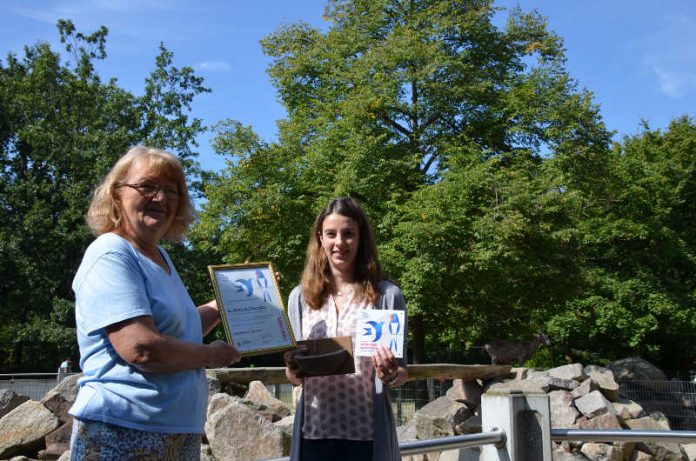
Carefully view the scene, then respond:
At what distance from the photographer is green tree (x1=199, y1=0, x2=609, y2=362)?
1709 centimetres

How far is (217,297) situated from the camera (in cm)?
271

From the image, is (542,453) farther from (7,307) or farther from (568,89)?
(7,307)

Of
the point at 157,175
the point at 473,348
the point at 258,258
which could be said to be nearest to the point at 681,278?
the point at 473,348

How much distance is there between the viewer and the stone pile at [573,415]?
10.7 meters

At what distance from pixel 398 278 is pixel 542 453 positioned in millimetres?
12837

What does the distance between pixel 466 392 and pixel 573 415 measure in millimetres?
1911

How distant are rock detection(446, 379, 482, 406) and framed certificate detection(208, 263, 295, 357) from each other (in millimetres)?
10306

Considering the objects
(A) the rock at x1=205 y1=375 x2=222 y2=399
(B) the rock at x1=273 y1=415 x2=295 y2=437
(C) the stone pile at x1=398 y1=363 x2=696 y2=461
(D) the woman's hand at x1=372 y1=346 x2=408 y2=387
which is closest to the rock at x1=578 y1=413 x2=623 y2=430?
(C) the stone pile at x1=398 y1=363 x2=696 y2=461

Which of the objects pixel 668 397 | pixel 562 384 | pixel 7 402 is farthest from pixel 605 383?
pixel 7 402

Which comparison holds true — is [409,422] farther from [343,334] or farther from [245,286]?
[245,286]

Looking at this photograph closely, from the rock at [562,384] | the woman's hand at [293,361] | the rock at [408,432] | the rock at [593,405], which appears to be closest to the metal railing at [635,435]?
the woman's hand at [293,361]

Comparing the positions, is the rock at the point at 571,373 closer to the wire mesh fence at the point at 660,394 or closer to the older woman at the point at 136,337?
the wire mesh fence at the point at 660,394

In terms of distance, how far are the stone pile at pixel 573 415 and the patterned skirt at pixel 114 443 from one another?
25.0 ft

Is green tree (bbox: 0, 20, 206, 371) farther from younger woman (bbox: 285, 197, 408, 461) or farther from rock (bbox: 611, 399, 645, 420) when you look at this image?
younger woman (bbox: 285, 197, 408, 461)
